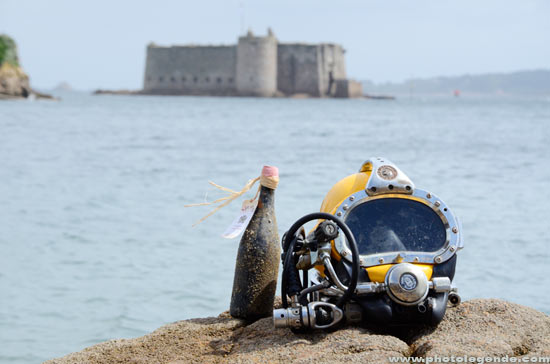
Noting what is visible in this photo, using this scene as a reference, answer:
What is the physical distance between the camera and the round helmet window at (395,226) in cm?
275

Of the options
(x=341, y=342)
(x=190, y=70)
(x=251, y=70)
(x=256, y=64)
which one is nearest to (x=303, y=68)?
(x=256, y=64)

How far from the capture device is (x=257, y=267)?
3207mm

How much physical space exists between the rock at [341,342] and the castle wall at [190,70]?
182 feet

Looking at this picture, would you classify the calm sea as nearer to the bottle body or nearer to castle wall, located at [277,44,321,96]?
the bottle body

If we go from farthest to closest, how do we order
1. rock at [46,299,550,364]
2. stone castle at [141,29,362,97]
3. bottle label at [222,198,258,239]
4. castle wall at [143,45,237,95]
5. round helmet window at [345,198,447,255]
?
castle wall at [143,45,237,95] → stone castle at [141,29,362,97] → bottle label at [222,198,258,239] → round helmet window at [345,198,447,255] → rock at [46,299,550,364]

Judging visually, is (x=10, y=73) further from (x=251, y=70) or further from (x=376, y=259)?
(x=376, y=259)

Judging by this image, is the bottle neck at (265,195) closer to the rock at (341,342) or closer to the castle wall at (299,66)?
the rock at (341,342)

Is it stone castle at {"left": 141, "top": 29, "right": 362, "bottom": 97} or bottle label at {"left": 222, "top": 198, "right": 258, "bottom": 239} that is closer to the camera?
bottle label at {"left": 222, "top": 198, "right": 258, "bottom": 239}

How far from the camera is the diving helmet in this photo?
2.58 metres

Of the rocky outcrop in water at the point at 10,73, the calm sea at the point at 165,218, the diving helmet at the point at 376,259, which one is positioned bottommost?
the calm sea at the point at 165,218

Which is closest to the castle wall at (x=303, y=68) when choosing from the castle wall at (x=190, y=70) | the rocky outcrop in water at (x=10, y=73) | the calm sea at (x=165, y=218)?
the castle wall at (x=190, y=70)

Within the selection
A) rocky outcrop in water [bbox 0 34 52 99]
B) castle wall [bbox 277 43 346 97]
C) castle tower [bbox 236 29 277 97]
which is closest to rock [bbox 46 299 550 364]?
rocky outcrop in water [bbox 0 34 52 99]

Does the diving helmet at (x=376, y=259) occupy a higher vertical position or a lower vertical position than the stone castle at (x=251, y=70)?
lower

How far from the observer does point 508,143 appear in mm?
20219
